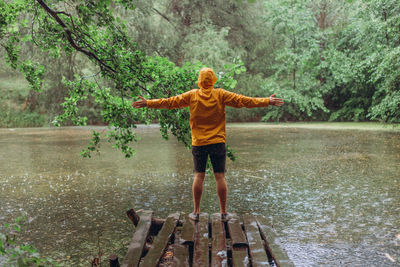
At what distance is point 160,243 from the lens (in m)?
3.66

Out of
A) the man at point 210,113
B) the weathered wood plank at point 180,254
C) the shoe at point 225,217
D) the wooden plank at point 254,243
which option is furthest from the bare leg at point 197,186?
the weathered wood plank at point 180,254

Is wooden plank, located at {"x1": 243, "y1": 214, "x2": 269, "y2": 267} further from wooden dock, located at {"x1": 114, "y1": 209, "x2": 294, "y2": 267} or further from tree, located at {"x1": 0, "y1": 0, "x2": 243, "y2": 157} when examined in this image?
tree, located at {"x1": 0, "y1": 0, "x2": 243, "y2": 157}

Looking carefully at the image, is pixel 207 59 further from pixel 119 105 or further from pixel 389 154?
pixel 119 105

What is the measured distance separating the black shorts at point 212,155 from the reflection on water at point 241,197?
1.10m

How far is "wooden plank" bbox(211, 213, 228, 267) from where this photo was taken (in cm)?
328

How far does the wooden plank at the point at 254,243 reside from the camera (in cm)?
322

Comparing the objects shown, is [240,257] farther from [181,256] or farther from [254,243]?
[181,256]

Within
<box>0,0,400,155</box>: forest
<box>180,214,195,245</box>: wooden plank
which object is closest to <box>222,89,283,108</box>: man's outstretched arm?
<box>180,214,195,245</box>: wooden plank

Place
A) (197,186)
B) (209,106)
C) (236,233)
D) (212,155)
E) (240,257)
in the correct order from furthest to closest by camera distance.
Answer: (197,186)
(212,155)
(209,106)
(236,233)
(240,257)

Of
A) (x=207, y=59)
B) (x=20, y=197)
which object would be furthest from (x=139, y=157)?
(x=207, y=59)

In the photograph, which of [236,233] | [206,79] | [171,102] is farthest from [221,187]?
[206,79]

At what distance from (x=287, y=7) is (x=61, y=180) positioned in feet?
71.1

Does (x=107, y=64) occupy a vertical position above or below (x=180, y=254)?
above

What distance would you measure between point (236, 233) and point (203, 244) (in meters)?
0.40
